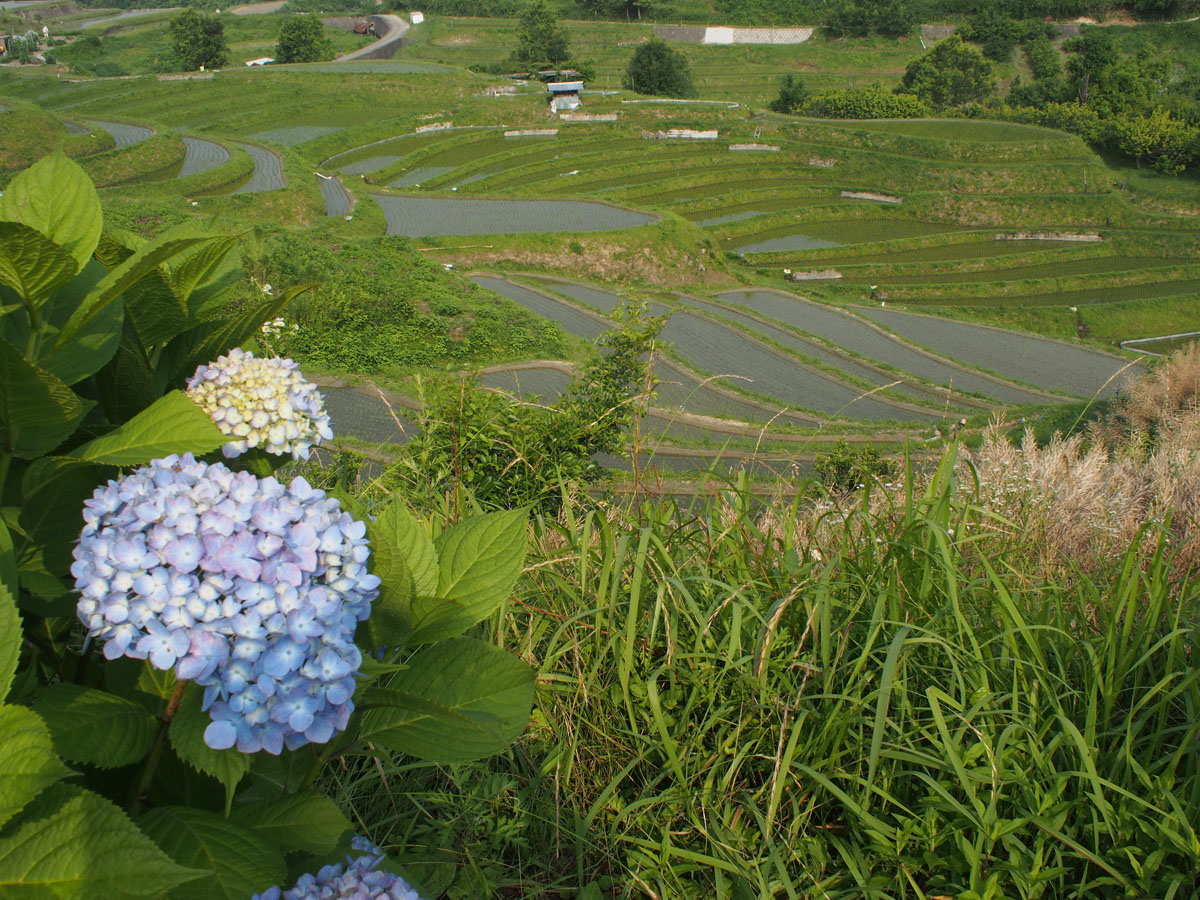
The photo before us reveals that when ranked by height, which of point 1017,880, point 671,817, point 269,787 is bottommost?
point 671,817

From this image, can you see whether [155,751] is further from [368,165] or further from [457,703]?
[368,165]

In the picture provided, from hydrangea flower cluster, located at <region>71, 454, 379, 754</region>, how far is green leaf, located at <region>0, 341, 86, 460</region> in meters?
0.31

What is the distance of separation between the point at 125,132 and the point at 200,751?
154 ft

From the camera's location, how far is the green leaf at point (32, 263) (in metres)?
1.08

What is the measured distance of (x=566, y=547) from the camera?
278 cm

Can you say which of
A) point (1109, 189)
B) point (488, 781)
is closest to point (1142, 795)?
point (488, 781)

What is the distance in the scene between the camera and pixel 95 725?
1021 mm

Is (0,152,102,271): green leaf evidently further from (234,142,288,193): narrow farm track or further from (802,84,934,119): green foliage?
(802,84,934,119): green foliage

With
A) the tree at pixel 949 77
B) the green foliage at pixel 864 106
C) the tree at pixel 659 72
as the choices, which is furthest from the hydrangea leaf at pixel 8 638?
the tree at pixel 949 77

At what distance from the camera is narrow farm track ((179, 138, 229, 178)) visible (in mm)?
35250

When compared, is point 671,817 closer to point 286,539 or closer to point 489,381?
point 286,539

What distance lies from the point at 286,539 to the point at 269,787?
533 mm

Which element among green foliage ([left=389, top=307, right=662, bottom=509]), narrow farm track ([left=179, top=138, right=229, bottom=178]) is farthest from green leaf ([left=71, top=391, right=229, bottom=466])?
narrow farm track ([left=179, top=138, right=229, bottom=178])

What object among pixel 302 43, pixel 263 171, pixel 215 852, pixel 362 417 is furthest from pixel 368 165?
pixel 215 852
